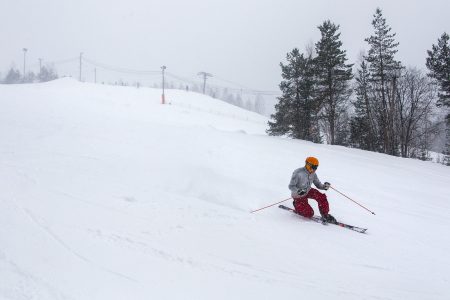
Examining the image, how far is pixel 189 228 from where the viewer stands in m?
7.37

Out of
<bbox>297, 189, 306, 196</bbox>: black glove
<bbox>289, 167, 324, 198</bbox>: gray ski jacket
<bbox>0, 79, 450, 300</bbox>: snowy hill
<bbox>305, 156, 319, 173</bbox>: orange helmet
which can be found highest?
<bbox>305, 156, 319, 173</bbox>: orange helmet

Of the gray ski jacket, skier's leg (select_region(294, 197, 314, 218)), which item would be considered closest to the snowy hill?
skier's leg (select_region(294, 197, 314, 218))

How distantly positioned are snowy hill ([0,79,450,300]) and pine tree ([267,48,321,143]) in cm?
1305

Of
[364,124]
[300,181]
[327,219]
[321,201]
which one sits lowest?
[327,219]

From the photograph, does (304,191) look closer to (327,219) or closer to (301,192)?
(301,192)

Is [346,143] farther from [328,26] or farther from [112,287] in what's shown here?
[112,287]

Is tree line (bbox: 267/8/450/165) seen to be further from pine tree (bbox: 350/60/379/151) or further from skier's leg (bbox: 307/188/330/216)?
skier's leg (bbox: 307/188/330/216)

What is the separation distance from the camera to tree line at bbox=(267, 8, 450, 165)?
27.3 meters

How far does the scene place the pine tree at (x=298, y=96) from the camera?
2716 cm

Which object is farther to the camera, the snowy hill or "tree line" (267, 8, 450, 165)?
"tree line" (267, 8, 450, 165)

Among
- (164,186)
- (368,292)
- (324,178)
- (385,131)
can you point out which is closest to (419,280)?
(368,292)

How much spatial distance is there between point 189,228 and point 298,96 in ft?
72.2

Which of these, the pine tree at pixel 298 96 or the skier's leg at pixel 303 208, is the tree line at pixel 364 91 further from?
the skier's leg at pixel 303 208

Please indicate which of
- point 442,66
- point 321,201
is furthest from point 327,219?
point 442,66
